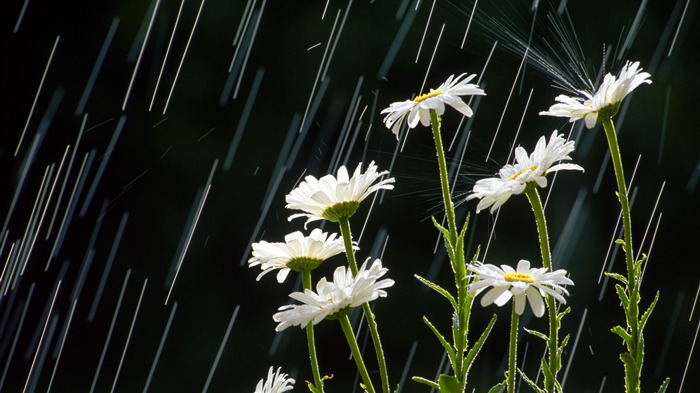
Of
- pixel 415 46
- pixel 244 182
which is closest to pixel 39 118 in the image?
pixel 244 182

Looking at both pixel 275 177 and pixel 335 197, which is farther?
pixel 275 177

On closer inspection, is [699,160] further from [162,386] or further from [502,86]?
[162,386]

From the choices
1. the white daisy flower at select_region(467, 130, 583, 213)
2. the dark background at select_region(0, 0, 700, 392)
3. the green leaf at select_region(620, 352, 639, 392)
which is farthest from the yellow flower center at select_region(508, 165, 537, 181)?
the dark background at select_region(0, 0, 700, 392)

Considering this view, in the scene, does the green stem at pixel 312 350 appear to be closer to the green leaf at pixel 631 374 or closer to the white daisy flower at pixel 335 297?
the white daisy flower at pixel 335 297

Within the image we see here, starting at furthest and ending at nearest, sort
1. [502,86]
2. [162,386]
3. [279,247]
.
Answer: [502,86]
[162,386]
[279,247]

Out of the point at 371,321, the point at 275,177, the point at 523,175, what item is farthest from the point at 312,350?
the point at 275,177

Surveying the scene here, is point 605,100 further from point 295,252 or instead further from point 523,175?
point 295,252

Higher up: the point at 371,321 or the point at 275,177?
the point at 275,177
